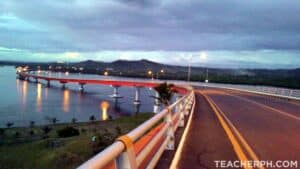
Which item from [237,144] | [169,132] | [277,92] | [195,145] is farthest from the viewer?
[277,92]

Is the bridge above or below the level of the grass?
above

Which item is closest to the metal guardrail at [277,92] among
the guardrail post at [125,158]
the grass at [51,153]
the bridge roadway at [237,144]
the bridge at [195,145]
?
the grass at [51,153]

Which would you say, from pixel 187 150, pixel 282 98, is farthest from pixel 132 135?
pixel 282 98

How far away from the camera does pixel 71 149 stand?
104 feet

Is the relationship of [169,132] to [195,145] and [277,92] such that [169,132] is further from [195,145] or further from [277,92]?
[277,92]

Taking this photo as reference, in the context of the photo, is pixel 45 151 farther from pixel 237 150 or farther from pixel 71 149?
pixel 237 150

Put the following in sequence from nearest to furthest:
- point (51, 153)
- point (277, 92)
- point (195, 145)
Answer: point (195, 145)
point (51, 153)
point (277, 92)

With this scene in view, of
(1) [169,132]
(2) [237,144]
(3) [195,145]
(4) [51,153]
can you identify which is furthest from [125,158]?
(4) [51,153]

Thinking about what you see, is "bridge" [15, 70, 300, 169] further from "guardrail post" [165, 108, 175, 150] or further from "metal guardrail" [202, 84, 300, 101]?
"metal guardrail" [202, 84, 300, 101]

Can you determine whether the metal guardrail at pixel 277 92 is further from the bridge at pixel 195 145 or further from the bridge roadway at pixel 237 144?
the bridge roadway at pixel 237 144

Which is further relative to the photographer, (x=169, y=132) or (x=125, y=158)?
(x=169, y=132)

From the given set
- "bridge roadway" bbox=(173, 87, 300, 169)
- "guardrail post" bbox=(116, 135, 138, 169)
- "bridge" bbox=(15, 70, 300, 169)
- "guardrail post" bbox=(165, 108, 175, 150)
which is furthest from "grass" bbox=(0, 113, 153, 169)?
"guardrail post" bbox=(116, 135, 138, 169)

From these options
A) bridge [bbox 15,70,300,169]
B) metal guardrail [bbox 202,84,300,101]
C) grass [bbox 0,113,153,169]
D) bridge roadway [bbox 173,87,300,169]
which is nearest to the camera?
bridge [bbox 15,70,300,169]

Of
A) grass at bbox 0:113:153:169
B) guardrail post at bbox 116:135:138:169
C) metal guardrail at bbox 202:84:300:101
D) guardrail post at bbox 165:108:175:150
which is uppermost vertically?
guardrail post at bbox 116:135:138:169
